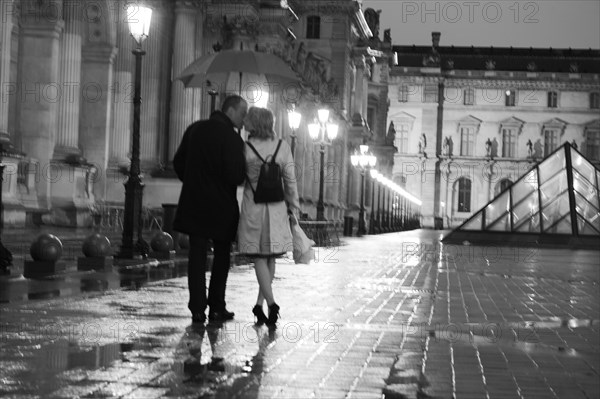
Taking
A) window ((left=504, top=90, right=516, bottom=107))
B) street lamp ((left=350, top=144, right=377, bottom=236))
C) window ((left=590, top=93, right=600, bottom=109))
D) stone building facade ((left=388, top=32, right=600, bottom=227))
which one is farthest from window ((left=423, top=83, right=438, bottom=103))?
street lamp ((left=350, top=144, right=377, bottom=236))

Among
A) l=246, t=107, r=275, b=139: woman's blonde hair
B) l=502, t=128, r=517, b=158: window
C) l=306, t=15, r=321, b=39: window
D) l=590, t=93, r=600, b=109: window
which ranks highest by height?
l=590, t=93, r=600, b=109: window

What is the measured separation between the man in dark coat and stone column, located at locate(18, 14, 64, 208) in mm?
17744

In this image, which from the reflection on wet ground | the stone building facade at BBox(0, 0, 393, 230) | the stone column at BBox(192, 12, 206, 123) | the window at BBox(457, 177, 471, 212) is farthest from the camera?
the window at BBox(457, 177, 471, 212)

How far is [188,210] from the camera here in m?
10.5

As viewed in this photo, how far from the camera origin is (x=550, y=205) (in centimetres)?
4809

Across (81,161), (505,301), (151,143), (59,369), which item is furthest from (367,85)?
(59,369)

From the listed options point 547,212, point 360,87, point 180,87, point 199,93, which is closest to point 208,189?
point 180,87

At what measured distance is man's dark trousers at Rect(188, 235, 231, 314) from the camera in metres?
10.6

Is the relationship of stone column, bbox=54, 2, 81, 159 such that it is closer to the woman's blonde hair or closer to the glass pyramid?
the woman's blonde hair

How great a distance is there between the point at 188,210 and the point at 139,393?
3967 millimetres

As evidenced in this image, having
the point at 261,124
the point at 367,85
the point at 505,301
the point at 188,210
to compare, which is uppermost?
the point at 367,85

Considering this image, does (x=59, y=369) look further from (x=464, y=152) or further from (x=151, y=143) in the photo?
(x=464, y=152)

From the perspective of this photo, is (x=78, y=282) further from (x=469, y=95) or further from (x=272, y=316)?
(x=469, y=95)

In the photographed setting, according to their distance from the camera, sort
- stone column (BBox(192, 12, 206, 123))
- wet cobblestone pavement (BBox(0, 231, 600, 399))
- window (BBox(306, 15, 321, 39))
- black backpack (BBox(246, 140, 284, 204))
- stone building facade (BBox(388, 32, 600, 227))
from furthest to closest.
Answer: stone building facade (BBox(388, 32, 600, 227)) < window (BBox(306, 15, 321, 39)) < stone column (BBox(192, 12, 206, 123)) < black backpack (BBox(246, 140, 284, 204)) < wet cobblestone pavement (BBox(0, 231, 600, 399))
